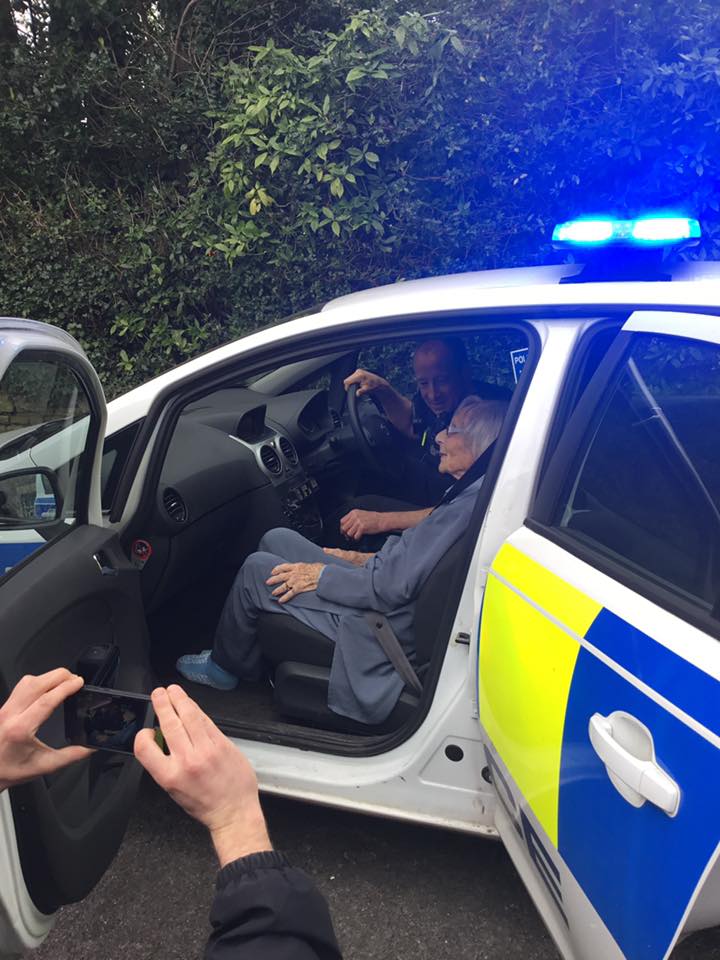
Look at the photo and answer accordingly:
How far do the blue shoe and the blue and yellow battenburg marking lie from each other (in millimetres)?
999

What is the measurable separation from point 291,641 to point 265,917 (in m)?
1.28

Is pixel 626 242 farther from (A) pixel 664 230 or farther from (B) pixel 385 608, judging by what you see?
(B) pixel 385 608

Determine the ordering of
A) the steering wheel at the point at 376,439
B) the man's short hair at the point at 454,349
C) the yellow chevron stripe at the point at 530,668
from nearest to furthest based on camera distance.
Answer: the yellow chevron stripe at the point at 530,668 < the man's short hair at the point at 454,349 < the steering wheel at the point at 376,439

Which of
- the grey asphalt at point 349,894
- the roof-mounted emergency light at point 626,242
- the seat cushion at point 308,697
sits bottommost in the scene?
the grey asphalt at point 349,894

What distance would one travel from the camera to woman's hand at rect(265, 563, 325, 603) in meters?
2.10

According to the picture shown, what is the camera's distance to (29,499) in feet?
5.11

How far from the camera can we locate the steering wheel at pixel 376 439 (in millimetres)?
2988

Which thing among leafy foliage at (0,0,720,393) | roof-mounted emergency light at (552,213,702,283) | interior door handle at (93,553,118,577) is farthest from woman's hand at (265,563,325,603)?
leafy foliage at (0,0,720,393)

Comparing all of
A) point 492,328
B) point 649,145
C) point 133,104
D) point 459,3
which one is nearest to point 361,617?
point 492,328

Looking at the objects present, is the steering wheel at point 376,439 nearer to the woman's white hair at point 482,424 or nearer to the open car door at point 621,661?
the woman's white hair at point 482,424

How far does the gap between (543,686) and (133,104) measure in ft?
15.5

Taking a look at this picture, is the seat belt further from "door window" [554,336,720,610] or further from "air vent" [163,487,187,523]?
"air vent" [163,487,187,523]

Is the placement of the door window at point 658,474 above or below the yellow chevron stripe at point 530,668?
above

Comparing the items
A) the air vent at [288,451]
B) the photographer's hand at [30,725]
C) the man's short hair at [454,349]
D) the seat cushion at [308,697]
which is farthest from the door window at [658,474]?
the air vent at [288,451]
